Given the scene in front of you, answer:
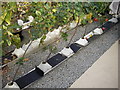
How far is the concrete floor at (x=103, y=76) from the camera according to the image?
1536 millimetres

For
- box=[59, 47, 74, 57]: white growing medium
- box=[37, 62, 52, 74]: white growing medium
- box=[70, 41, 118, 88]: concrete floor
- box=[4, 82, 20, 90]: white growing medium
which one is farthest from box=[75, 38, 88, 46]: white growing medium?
box=[4, 82, 20, 90]: white growing medium

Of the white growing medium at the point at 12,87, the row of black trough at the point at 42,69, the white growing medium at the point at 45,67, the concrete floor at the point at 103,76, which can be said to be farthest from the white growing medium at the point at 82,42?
the white growing medium at the point at 12,87

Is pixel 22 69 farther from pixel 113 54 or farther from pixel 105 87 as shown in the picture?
pixel 113 54

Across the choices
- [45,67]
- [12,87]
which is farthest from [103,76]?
[12,87]

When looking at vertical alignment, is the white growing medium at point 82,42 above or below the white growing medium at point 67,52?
below

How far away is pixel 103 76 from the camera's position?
1639mm

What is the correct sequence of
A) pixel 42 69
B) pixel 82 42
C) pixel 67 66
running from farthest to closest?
1. pixel 82 42
2. pixel 67 66
3. pixel 42 69

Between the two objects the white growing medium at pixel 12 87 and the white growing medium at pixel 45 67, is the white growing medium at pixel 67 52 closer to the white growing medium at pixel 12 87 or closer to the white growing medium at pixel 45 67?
the white growing medium at pixel 45 67

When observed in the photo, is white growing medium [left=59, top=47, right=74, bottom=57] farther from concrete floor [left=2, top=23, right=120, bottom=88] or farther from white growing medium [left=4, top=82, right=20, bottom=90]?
white growing medium [left=4, top=82, right=20, bottom=90]

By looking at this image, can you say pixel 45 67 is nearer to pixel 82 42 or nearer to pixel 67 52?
pixel 67 52

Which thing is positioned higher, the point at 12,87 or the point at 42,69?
the point at 12,87

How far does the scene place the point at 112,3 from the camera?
3.07m

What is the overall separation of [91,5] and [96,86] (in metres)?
1.18

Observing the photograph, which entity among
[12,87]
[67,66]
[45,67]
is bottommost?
[67,66]
